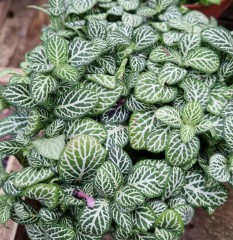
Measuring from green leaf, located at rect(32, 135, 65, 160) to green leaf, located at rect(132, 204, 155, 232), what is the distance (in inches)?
11.9

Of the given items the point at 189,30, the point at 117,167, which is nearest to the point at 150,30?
the point at 189,30

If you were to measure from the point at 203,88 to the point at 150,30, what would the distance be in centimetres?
32

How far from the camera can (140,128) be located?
4.17 ft

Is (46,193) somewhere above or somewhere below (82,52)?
below

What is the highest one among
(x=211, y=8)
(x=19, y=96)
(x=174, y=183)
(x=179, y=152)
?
(x=211, y=8)

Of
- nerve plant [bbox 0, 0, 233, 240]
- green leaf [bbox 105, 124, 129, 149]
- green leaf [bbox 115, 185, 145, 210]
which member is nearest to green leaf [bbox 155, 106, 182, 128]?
nerve plant [bbox 0, 0, 233, 240]

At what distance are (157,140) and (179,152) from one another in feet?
0.27

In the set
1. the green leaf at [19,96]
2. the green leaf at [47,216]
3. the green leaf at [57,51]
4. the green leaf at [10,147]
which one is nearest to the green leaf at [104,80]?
the green leaf at [57,51]

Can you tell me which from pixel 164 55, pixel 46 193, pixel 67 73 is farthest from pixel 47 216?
pixel 164 55

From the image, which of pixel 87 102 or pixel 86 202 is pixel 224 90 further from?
pixel 86 202

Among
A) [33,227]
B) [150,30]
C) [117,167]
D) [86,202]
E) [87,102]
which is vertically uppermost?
[150,30]

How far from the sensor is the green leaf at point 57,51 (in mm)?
1257

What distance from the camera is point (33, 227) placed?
4.09ft

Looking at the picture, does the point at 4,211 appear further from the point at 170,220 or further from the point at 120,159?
the point at 170,220
